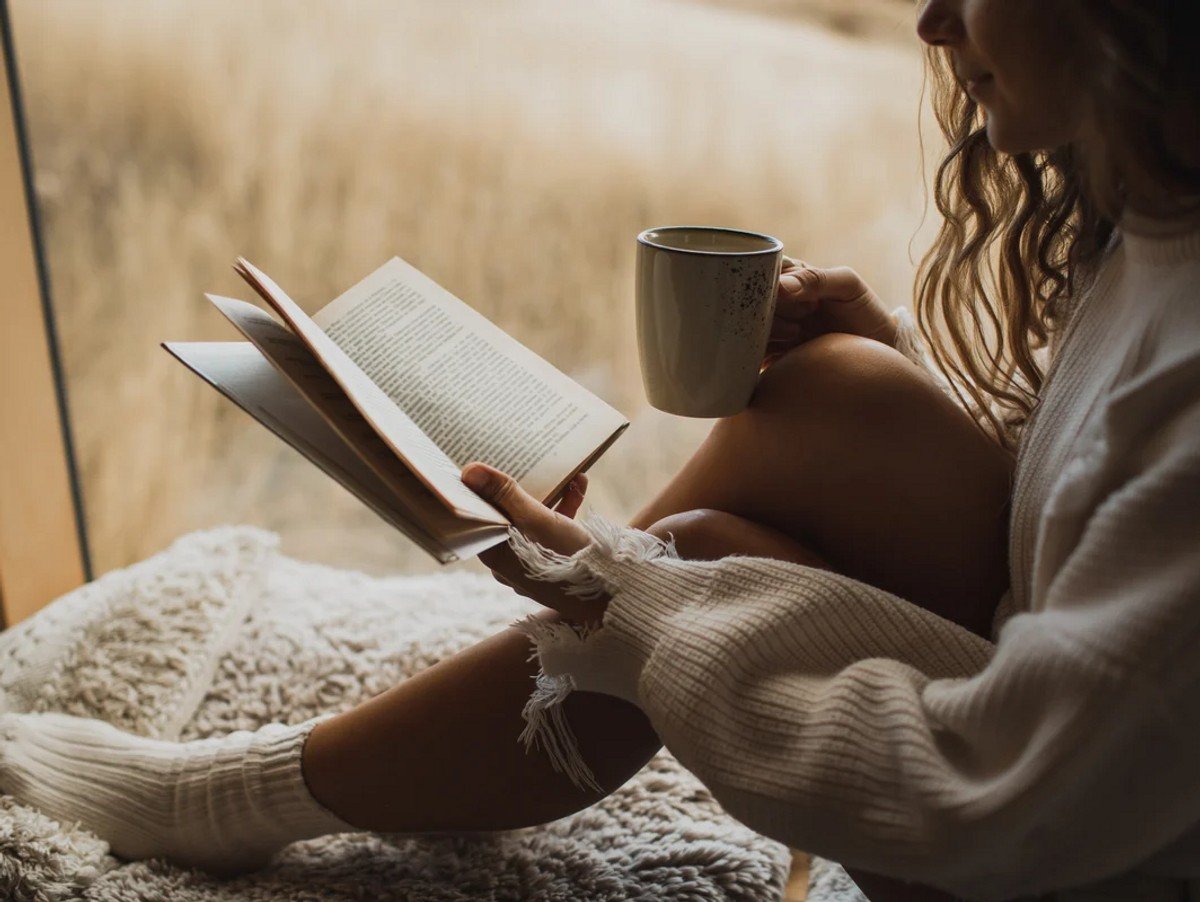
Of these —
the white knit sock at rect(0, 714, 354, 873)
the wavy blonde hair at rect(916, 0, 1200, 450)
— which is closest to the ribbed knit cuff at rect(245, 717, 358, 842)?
the white knit sock at rect(0, 714, 354, 873)

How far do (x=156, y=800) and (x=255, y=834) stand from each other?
9cm

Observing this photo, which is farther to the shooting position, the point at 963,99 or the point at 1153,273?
the point at 963,99

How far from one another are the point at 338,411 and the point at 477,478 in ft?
0.31

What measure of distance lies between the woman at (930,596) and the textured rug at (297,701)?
0.06 meters

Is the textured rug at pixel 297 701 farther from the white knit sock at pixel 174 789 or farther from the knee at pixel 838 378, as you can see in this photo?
the knee at pixel 838 378

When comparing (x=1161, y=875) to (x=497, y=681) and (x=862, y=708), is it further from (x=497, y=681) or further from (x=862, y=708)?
(x=497, y=681)

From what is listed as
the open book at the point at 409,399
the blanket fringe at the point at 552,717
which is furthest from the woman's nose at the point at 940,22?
the blanket fringe at the point at 552,717

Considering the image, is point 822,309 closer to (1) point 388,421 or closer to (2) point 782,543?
(2) point 782,543

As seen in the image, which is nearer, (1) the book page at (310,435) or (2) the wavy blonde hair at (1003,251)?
(1) the book page at (310,435)

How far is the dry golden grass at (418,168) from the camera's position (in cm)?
119

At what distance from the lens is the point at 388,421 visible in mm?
638

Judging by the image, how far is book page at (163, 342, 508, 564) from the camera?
61 cm

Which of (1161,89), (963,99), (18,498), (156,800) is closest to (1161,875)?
(1161,89)

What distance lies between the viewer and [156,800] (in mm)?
836
